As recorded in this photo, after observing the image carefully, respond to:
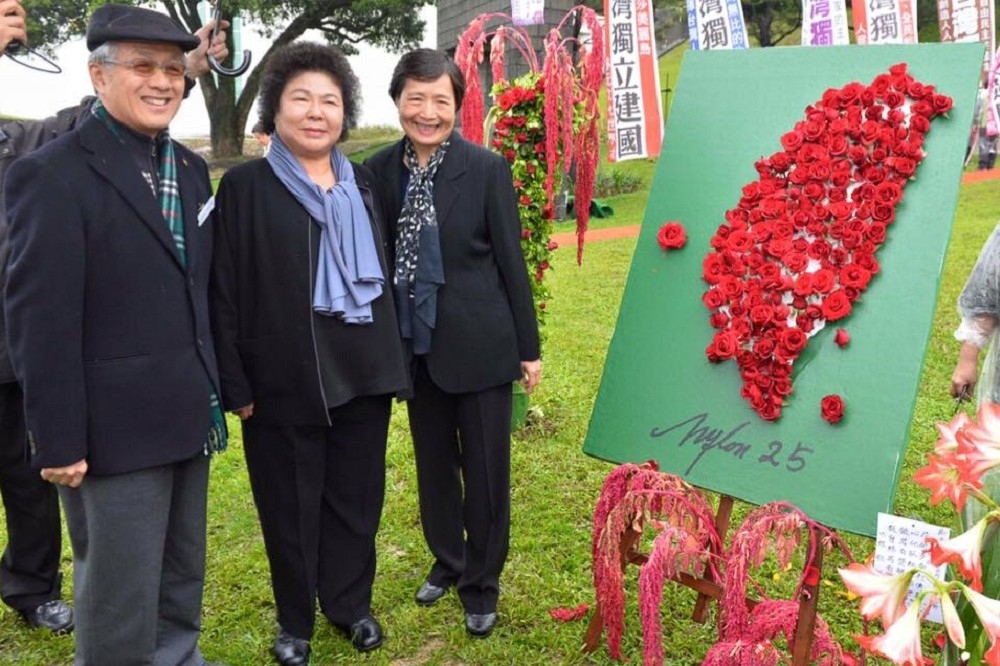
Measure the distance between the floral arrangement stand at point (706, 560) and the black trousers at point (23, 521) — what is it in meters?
1.73

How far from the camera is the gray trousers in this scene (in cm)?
199

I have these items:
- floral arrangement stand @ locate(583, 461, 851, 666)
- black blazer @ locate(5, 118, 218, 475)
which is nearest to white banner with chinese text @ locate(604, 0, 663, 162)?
floral arrangement stand @ locate(583, 461, 851, 666)

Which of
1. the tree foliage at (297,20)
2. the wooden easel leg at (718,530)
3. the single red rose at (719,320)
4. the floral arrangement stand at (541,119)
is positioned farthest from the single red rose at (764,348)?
the tree foliage at (297,20)

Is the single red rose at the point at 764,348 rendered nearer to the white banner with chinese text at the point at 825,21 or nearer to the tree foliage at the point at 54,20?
the white banner with chinese text at the point at 825,21

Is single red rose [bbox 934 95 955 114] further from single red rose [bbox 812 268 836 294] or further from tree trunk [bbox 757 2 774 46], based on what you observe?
tree trunk [bbox 757 2 774 46]

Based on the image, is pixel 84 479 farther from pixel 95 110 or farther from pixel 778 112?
pixel 778 112

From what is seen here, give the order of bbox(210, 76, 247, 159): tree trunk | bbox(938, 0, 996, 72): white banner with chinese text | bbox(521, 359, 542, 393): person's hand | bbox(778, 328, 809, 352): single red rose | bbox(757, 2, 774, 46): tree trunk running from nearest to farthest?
bbox(778, 328, 809, 352): single red rose < bbox(521, 359, 542, 393): person's hand < bbox(938, 0, 996, 72): white banner with chinese text < bbox(757, 2, 774, 46): tree trunk < bbox(210, 76, 247, 159): tree trunk

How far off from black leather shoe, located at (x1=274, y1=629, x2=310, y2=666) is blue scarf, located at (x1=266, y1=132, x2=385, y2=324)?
101 cm

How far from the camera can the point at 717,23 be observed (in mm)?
8531

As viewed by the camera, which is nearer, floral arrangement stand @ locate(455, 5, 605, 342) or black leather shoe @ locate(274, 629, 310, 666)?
black leather shoe @ locate(274, 629, 310, 666)

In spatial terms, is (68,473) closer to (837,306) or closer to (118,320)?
(118,320)

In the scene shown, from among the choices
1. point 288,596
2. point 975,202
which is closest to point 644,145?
point 975,202

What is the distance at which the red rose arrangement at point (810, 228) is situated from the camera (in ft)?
7.11

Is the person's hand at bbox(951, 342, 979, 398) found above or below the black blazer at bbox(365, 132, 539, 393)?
below
